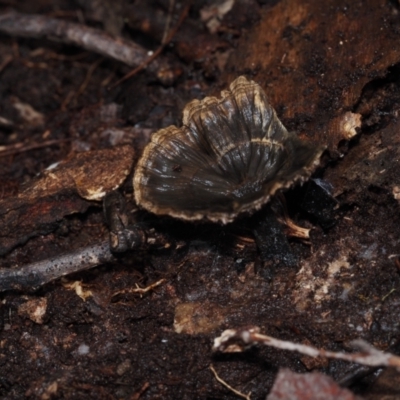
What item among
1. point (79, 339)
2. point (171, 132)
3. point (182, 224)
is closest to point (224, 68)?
point (171, 132)

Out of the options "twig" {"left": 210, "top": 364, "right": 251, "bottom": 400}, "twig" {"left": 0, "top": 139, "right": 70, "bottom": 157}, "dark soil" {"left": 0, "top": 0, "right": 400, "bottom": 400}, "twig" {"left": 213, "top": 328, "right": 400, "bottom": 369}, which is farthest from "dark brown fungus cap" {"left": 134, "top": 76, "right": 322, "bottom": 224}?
"twig" {"left": 0, "top": 139, "right": 70, "bottom": 157}

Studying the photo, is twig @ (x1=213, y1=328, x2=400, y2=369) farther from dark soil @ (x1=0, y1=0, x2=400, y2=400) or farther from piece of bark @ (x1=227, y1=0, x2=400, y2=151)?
piece of bark @ (x1=227, y1=0, x2=400, y2=151)

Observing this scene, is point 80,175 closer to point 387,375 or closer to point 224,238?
point 224,238

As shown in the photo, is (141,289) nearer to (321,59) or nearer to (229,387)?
(229,387)

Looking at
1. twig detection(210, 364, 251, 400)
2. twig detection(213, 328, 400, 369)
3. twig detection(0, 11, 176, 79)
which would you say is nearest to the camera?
twig detection(213, 328, 400, 369)

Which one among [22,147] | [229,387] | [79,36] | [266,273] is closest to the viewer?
[229,387]

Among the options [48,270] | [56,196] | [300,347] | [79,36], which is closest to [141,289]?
[48,270]
